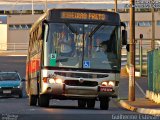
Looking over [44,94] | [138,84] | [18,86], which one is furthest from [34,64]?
[138,84]

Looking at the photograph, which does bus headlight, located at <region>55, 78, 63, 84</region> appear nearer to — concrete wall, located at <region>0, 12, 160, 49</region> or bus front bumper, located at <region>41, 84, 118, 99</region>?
bus front bumper, located at <region>41, 84, 118, 99</region>

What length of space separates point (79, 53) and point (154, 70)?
10241 millimetres

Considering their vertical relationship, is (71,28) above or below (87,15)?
below

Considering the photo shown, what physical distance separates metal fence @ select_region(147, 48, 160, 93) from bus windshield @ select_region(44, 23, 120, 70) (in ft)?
25.5

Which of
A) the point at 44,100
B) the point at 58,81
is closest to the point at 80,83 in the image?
the point at 58,81

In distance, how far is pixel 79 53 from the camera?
23.8 meters

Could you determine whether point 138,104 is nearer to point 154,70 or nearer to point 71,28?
point 154,70

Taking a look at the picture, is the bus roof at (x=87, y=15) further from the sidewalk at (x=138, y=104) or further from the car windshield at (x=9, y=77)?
the car windshield at (x=9, y=77)

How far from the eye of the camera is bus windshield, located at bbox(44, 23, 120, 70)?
→ 23656 millimetres

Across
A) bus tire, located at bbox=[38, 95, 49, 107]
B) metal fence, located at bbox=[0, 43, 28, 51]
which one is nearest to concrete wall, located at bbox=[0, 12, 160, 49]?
metal fence, located at bbox=[0, 43, 28, 51]

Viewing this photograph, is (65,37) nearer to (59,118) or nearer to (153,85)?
(59,118)

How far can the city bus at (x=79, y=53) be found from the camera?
2364 cm

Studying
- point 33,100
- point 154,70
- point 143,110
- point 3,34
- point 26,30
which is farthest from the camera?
point 3,34

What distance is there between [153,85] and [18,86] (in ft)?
28.3
